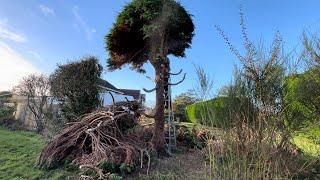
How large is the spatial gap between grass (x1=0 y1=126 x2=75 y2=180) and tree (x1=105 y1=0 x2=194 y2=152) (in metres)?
2.74

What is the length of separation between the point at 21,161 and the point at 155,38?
15.5 feet

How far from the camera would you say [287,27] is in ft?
26.0

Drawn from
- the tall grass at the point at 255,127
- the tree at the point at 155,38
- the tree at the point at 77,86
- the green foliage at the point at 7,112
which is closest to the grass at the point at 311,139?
the tall grass at the point at 255,127

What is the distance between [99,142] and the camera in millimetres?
7883

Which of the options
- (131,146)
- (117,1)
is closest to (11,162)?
(131,146)

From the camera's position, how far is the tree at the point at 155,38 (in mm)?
9227

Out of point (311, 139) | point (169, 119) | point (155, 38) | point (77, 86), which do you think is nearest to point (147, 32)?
point (155, 38)

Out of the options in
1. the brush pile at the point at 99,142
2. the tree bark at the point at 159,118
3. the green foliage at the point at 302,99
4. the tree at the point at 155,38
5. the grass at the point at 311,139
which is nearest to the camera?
the green foliage at the point at 302,99

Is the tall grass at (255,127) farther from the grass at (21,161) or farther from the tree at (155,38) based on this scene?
the grass at (21,161)

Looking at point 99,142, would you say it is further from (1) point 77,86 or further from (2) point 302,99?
(2) point 302,99

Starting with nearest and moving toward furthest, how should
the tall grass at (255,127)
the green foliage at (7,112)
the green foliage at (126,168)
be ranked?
the tall grass at (255,127) < the green foliage at (126,168) < the green foliage at (7,112)

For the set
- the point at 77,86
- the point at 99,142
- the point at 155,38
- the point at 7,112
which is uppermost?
the point at 155,38

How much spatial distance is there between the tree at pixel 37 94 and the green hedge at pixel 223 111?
30.4ft

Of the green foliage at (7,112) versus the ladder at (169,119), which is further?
the green foliage at (7,112)
